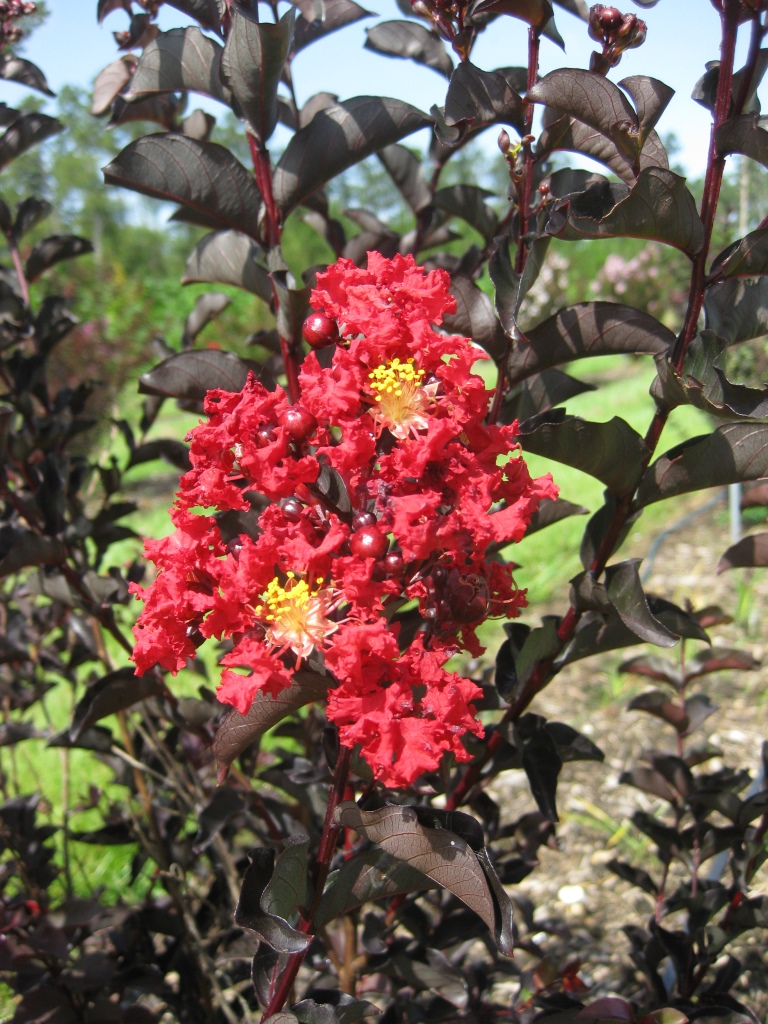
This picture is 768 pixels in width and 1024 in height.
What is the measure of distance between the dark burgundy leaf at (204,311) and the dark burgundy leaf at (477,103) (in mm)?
683

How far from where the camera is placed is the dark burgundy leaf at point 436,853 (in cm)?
80

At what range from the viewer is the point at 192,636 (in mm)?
871

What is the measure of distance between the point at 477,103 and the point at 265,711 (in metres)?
0.71

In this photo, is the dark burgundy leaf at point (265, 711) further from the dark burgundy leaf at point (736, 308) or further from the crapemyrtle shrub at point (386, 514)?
the dark burgundy leaf at point (736, 308)

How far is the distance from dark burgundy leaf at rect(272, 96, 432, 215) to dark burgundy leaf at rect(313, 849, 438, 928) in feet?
2.74

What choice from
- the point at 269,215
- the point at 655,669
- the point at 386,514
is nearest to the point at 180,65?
the point at 269,215

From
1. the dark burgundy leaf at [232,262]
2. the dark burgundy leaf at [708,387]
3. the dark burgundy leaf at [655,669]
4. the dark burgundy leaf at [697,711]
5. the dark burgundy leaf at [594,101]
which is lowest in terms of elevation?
the dark burgundy leaf at [697,711]

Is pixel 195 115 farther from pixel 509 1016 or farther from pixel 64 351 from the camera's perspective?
pixel 64 351

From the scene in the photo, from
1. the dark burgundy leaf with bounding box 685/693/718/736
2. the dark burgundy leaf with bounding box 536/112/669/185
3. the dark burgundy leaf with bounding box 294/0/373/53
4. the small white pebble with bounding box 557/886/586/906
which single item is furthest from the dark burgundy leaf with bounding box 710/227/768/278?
the small white pebble with bounding box 557/886/586/906

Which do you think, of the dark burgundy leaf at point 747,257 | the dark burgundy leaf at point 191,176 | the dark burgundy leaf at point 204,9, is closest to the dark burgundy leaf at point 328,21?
the dark burgundy leaf at point 204,9

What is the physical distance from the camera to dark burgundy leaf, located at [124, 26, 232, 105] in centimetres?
106

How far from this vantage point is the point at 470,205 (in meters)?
1.35

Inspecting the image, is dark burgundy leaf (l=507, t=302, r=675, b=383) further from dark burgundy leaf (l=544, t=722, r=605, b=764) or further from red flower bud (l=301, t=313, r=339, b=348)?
dark burgundy leaf (l=544, t=722, r=605, b=764)

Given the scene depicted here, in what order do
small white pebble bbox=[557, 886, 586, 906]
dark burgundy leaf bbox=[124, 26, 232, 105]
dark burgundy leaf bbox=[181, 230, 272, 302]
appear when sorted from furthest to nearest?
small white pebble bbox=[557, 886, 586, 906]
dark burgundy leaf bbox=[181, 230, 272, 302]
dark burgundy leaf bbox=[124, 26, 232, 105]
